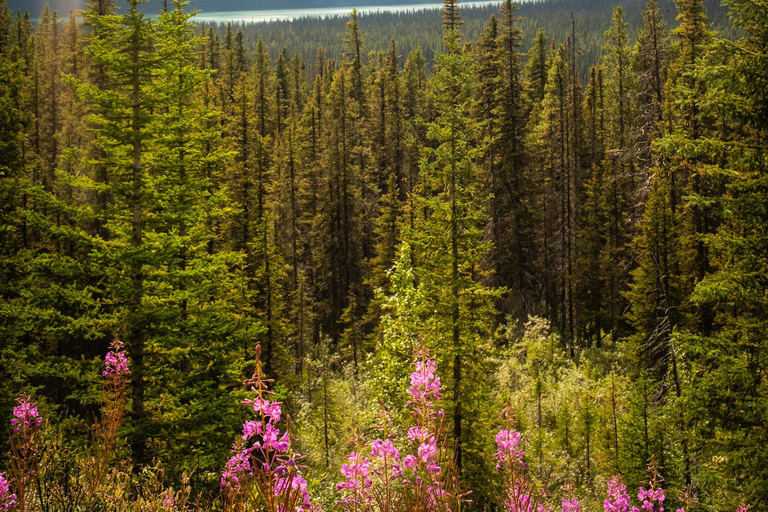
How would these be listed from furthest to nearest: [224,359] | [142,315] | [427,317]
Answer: [427,317] < [224,359] < [142,315]

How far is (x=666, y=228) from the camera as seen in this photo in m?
22.3

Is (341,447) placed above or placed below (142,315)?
below

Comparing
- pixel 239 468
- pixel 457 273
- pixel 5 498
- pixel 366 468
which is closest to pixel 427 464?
pixel 366 468

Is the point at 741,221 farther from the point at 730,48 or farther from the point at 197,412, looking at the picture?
the point at 197,412

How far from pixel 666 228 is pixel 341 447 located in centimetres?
1720

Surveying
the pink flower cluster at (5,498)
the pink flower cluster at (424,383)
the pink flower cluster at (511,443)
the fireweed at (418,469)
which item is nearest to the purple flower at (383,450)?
the fireweed at (418,469)

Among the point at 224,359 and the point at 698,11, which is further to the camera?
the point at 698,11

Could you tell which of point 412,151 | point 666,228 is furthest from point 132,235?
point 412,151

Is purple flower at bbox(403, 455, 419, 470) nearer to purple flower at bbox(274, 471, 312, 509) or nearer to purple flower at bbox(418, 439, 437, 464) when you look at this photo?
purple flower at bbox(418, 439, 437, 464)

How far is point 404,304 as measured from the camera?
1958 cm

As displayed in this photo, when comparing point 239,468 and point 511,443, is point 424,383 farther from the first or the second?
point 239,468

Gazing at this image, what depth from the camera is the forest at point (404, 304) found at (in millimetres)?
4949

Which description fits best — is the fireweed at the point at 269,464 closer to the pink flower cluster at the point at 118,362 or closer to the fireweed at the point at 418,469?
the fireweed at the point at 418,469

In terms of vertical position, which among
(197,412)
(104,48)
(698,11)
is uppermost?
(698,11)
